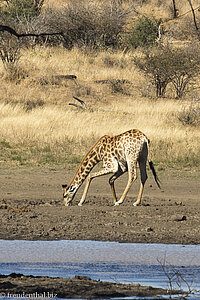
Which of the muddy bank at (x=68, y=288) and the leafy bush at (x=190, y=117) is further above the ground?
the muddy bank at (x=68, y=288)

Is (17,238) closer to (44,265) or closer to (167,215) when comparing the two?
(44,265)

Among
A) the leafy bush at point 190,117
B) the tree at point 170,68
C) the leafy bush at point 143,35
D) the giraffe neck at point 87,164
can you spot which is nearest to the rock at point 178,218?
the giraffe neck at point 87,164

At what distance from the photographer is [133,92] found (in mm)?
27719

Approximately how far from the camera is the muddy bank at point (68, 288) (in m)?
5.22

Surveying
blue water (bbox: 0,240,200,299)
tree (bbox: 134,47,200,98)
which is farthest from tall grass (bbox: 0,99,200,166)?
blue water (bbox: 0,240,200,299)

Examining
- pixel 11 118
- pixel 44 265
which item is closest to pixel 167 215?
pixel 44 265

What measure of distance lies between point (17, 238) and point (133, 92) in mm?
20041

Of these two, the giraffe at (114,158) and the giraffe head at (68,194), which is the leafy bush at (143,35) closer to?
the giraffe at (114,158)

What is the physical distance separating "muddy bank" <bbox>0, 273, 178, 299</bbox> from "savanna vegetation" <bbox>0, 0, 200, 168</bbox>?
5.15m

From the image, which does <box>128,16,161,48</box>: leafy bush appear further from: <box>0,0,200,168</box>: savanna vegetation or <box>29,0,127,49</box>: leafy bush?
<box>29,0,127,49</box>: leafy bush

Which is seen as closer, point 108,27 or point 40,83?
point 40,83

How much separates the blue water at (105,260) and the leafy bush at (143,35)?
3037 cm

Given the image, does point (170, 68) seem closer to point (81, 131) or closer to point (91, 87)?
point (91, 87)

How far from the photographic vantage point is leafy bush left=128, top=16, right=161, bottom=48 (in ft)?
126
